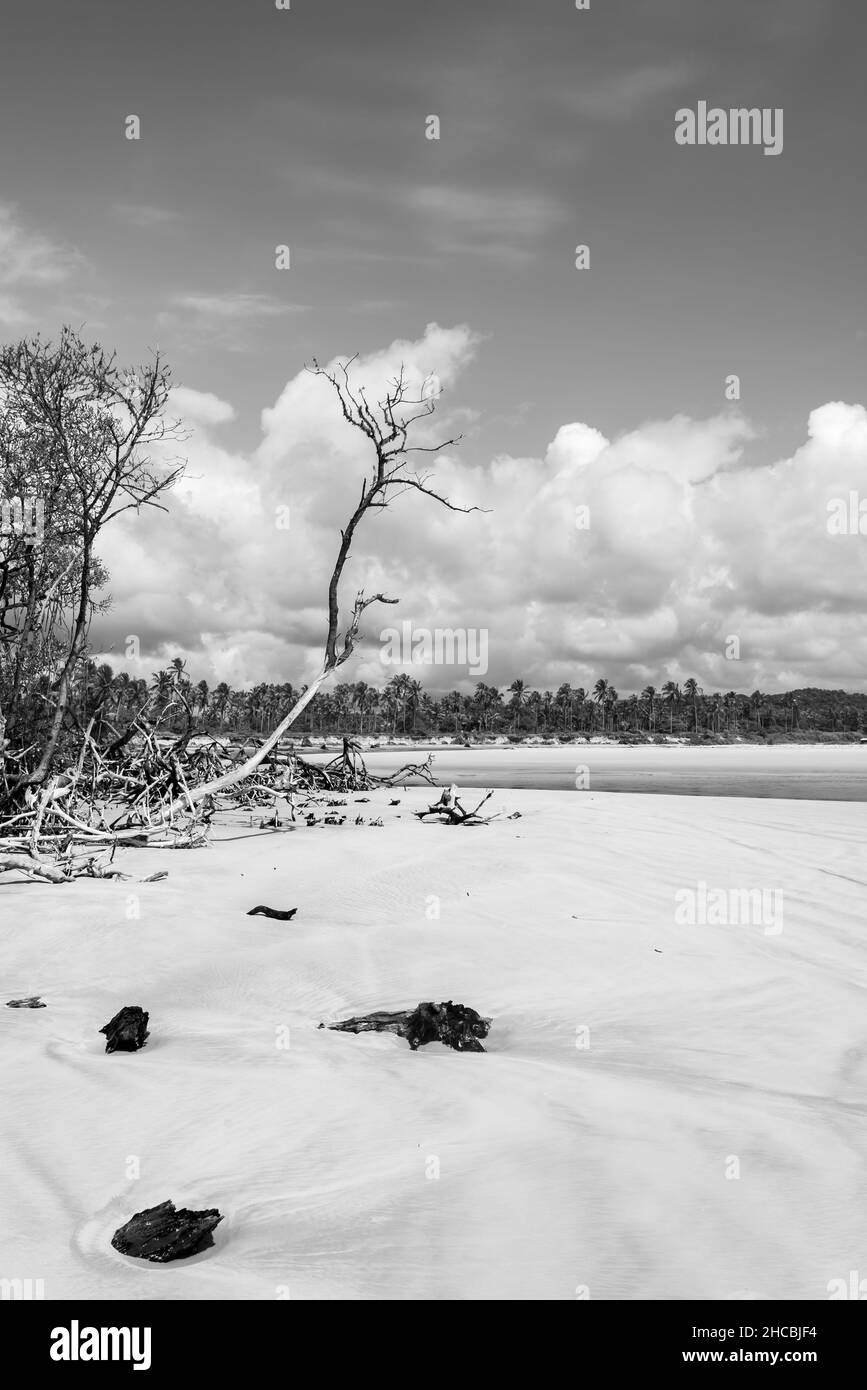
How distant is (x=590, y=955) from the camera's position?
555cm

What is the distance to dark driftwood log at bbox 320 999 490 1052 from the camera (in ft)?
12.8

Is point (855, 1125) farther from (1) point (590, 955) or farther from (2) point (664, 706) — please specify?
(2) point (664, 706)

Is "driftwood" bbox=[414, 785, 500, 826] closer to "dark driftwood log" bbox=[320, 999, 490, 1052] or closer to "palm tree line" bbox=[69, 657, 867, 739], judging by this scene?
"dark driftwood log" bbox=[320, 999, 490, 1052]

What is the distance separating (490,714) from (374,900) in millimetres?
140987

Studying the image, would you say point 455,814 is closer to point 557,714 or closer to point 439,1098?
point 439,1098

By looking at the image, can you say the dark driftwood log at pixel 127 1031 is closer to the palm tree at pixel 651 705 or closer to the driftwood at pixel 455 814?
the driftwood at pixel 455 814

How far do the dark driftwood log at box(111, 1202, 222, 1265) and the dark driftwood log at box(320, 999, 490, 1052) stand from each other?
1.78 meters

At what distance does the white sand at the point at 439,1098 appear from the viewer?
6.76 ft

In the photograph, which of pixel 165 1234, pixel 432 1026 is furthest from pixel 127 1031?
pixel 165 1234

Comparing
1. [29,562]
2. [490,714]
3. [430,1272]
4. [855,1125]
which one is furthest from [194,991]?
[490,714]

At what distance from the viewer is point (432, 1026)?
3.96 meters

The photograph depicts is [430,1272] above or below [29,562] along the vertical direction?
below

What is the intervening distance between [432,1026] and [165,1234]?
2.01m
